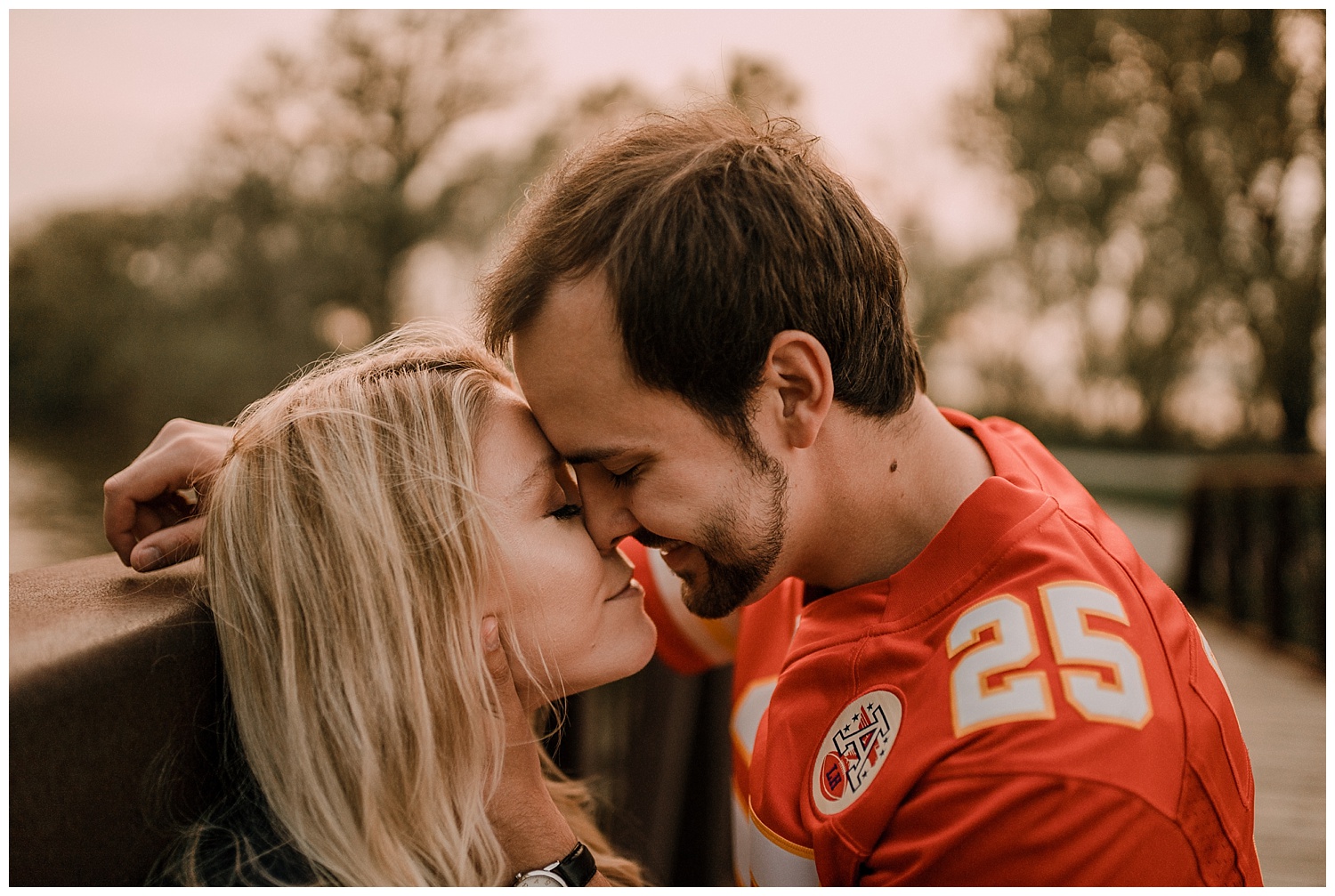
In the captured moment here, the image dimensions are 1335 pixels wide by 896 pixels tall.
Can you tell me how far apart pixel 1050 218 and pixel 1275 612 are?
6477mm

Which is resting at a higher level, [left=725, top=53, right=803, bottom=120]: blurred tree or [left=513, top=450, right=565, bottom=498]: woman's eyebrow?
[left=725, top=53, right=803, bottom=120]: blurred tree

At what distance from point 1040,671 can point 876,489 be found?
1.63 ft

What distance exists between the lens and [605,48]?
4.23 metres

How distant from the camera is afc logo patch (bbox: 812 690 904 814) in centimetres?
137

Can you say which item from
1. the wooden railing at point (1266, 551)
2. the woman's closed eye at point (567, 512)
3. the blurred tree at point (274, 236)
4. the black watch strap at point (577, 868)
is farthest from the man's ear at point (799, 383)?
the wooden railing at point (1266, 551)

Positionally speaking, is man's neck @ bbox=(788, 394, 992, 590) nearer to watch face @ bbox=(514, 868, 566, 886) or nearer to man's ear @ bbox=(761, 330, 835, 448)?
man's ear @ bbox=(761, 330, 835, 448)

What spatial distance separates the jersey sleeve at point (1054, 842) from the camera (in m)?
1.14

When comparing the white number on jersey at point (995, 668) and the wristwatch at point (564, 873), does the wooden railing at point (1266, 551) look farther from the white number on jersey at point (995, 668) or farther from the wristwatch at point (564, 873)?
the wristwatch at point (564, 873)

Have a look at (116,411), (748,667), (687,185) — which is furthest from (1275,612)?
(116,411)

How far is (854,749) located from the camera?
1.42 meters

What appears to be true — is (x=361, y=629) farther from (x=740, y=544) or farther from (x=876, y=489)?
(x=876, y=489)

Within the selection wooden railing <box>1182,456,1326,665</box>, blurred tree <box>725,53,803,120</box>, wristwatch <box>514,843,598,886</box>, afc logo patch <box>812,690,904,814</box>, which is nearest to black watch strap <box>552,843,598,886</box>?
wristwatch <box>514,843,598,886</box>

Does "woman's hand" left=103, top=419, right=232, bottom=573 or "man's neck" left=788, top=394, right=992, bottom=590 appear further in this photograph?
"man's neck" left=788, top=394, right=992, bottom=590

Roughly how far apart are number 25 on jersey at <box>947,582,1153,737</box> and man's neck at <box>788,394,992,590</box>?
0.29 m
